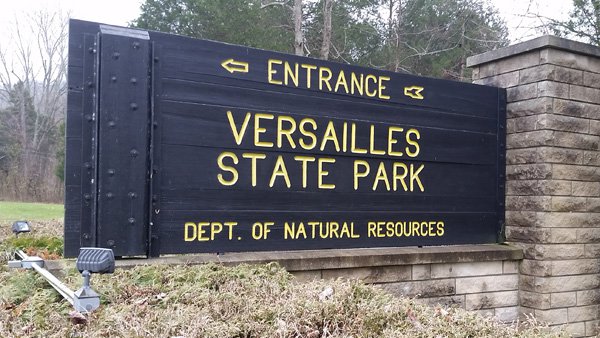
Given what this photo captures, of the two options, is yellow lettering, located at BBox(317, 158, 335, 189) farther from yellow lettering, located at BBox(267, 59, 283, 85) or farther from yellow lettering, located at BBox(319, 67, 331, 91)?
yellow lettering, located at BBox(267, 59, 283, 85)

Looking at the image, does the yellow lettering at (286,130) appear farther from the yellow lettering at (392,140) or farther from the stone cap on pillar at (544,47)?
the stone cap on pillar at (544,47)

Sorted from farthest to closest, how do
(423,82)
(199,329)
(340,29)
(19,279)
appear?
(340,29), (423,82), (19,279), (199,329)

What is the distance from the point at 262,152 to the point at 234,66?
0.65 m

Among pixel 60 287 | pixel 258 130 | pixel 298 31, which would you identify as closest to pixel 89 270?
pixel 60 287

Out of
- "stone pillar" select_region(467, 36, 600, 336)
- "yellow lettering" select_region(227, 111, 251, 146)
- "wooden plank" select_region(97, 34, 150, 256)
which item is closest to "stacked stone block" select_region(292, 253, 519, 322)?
"stone pillar" select_region(467, 36, 600, 336)

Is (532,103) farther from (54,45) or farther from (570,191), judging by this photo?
(54,45)

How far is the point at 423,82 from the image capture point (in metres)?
4.74

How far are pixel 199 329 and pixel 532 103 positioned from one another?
13.3 feet

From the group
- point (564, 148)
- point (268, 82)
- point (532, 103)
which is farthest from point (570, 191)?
point (268, 82)

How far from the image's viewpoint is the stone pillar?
16.1 feet

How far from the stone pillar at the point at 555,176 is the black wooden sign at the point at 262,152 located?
0.23 metres

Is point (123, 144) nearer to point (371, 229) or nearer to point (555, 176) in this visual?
point (371, 229)

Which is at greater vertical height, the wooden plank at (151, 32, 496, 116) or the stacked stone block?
the wooden plank at (151, 32, 496, 116)

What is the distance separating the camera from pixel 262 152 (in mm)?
3947
